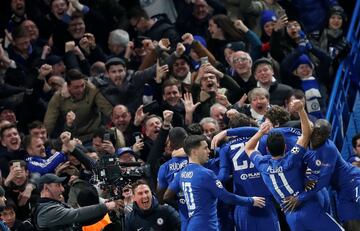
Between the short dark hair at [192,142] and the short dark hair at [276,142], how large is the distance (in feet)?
2.64

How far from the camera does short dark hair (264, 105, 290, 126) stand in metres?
15.9

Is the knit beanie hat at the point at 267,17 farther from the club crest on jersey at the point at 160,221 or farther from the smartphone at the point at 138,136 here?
the club crest on jersey at the point at 160,221

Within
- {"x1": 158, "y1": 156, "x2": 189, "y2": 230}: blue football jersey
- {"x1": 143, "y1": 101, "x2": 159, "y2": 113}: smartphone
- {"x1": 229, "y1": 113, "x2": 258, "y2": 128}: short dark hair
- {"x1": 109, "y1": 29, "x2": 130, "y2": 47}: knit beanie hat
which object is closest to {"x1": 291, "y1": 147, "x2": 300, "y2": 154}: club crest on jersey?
{"x1": 229, "y1": 113, "x2": 258, "y2": 128}: short dark hair

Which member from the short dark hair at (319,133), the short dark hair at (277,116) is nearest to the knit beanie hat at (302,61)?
the short dark hair at (277,116)

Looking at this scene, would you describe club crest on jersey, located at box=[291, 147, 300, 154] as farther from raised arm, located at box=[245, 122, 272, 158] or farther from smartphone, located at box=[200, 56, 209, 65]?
smartphone, located at box=[200, 56, 209, 65]

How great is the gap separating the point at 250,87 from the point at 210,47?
6.63 ft

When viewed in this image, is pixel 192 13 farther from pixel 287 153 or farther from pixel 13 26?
pixel 287 153

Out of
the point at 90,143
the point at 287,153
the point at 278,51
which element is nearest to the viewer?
the point at 287,153

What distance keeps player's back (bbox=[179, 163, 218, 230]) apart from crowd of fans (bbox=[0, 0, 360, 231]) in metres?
0.01

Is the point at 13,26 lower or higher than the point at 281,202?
higher

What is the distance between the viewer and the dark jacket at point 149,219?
16.0m

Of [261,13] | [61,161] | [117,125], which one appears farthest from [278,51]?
[61,161]

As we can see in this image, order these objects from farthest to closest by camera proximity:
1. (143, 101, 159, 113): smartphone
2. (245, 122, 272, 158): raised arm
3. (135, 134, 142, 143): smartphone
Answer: (143, 101, 159, 113): smartphone, (135, 134, 142, 143): smartphone, (245, 122, 272, 158): raised arm

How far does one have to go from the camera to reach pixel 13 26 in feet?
67.4
